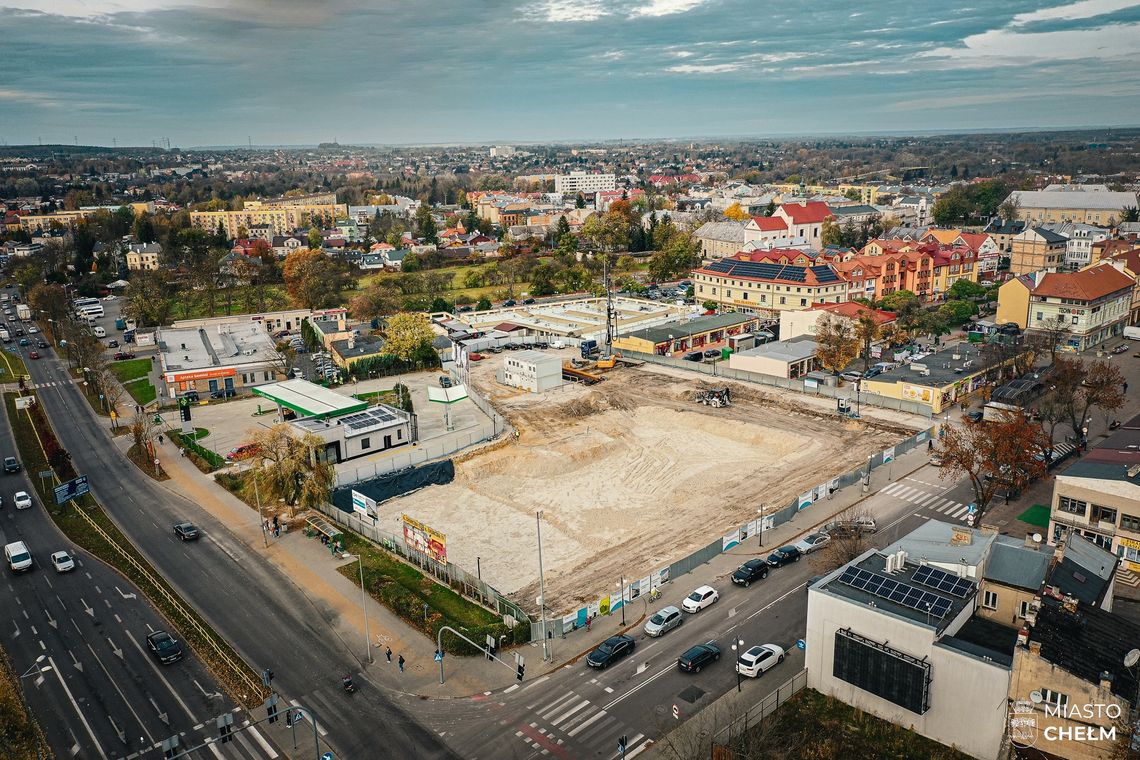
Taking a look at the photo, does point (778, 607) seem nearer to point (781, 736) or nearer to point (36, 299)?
point (781, 736)

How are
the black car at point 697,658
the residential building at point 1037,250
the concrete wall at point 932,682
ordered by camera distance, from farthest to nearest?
the residential building at point 1037,250 < the black car at point 697,658 < the concrete wall at point 932,682

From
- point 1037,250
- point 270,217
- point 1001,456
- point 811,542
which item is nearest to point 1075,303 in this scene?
point 1037,250

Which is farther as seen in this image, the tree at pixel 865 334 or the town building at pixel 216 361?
the town building at pixel 216 361

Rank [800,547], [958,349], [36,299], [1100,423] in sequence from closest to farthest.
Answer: [800,547] < [1100,423] < [958,349] < [36,299]

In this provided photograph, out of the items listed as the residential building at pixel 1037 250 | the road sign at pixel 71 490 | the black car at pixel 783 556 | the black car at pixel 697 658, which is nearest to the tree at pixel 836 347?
the black car at pixel 783 556

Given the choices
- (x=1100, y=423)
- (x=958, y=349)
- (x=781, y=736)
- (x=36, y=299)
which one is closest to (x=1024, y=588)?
(x=781, y=736)

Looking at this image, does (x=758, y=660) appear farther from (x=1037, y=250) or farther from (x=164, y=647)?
(x=1037, y=250)

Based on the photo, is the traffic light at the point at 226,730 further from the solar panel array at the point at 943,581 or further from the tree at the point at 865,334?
the tree at the point at 865,334
